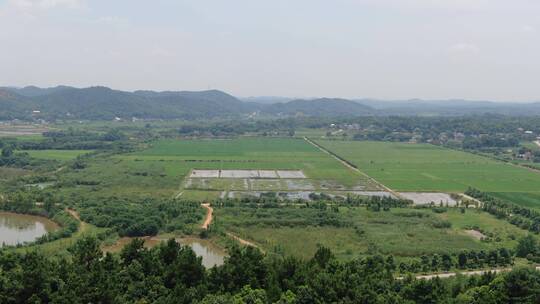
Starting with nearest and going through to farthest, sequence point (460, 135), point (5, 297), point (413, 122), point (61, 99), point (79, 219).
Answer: point (5, 297), point (79, 219), point (460, 135), point (413, 122), point (61, 99)

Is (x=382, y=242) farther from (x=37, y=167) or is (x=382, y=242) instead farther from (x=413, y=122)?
(x=413, y=122)

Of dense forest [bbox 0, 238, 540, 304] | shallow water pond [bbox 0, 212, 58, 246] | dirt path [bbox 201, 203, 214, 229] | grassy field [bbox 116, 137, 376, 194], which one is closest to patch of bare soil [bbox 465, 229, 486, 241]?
dense forest [bbox 0, 238, 540, 304]

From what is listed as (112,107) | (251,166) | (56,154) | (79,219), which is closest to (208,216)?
(79,219)

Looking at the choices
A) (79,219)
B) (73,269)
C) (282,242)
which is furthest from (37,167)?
(73,269)

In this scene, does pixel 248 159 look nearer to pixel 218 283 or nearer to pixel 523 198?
pixel 523 198

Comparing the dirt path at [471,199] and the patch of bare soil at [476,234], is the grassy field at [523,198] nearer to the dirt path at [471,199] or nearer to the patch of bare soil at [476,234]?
the dirt path at [471,199]

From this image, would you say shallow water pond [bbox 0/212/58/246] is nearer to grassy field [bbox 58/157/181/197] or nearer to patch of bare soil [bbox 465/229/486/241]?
grassy field [bbox 58/157/181/197]
